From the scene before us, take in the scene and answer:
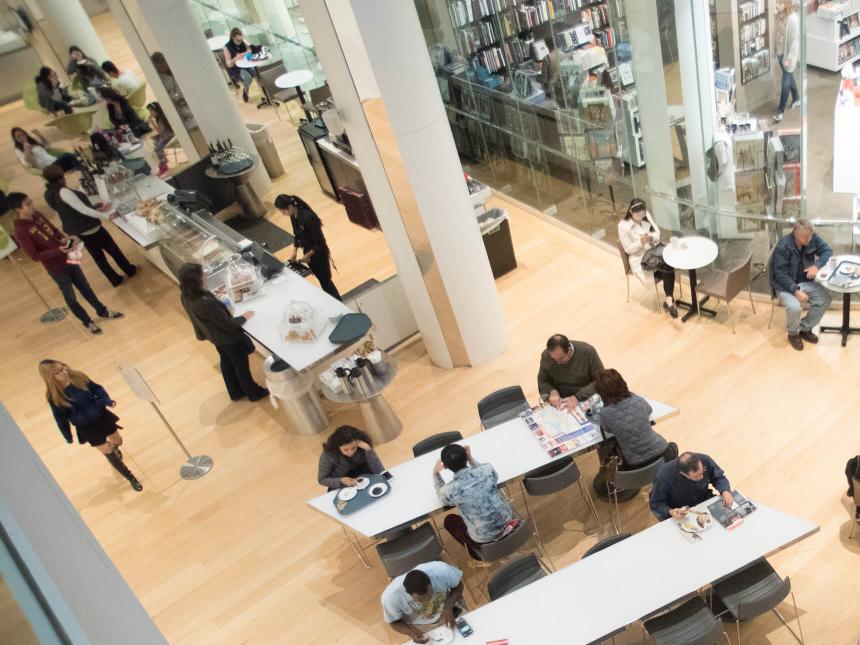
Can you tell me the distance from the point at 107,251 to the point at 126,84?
367cm

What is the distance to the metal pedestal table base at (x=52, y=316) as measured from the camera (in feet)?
33.3

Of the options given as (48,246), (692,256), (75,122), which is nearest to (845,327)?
(692,256)

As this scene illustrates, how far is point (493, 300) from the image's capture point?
303 inches

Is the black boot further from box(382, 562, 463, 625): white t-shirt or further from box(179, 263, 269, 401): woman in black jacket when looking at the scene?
box(382, 562, 463, 625): white t-shirt

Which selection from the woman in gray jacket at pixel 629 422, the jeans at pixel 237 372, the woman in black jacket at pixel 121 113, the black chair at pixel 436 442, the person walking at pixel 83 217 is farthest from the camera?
the woman in black jacket at pixel 121 113

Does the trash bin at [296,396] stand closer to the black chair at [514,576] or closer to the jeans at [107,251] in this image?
the black chair at [514,576]

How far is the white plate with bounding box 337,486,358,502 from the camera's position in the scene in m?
5.72

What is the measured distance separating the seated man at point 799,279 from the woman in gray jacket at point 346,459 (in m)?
3.82

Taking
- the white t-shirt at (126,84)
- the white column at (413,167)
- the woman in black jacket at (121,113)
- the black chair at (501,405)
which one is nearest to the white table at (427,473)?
the black chair at (501,405)

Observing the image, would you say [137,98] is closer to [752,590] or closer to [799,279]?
[799,279]

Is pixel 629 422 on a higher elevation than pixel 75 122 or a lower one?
lower

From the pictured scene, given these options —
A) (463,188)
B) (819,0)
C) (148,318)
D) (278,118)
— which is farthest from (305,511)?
(819,0)

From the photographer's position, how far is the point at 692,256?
7.45 m

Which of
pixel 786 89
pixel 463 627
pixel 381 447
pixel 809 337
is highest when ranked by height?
pixel 786 89
